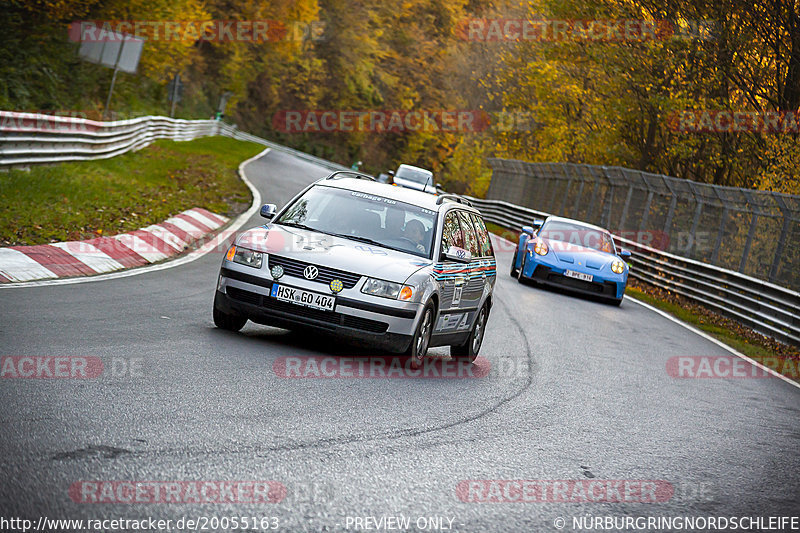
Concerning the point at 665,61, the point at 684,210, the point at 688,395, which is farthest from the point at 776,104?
the point at 688,395

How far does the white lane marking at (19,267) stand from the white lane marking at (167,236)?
13.7ft

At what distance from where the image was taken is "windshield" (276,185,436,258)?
922 centimetres

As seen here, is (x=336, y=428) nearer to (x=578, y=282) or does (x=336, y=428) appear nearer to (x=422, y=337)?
(x=422, y=337)

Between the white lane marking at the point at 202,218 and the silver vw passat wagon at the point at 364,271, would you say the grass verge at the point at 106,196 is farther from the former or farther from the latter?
the silver vw passat wagon at the point at 364,271

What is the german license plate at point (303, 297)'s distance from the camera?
8.30 m

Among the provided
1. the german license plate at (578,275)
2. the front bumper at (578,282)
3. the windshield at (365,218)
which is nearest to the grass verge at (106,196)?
the windshield at (365,218)

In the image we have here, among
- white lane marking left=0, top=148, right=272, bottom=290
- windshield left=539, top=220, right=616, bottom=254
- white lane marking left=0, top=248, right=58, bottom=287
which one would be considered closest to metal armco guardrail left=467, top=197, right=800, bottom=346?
windshield left=539, top=220, right=616, bottom=254

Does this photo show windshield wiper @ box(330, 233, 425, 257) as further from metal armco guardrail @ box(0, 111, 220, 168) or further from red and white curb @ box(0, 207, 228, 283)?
metal armco guardrail @ box(0, 111, 220, 168)

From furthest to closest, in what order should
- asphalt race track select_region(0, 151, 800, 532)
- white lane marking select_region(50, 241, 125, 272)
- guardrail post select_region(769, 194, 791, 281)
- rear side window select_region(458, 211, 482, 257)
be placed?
guardrail post select_region(769, 194, 791, 281)
white lane marking select_region(50, 241, 125, 272)
rear side window select_region(458, 211, 482, 257)
asphalt race track select_region(0, 151, 800, 532)

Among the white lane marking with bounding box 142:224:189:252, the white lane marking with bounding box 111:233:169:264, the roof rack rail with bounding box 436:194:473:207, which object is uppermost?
the roof rack rail with bounding box 436:194:473:207

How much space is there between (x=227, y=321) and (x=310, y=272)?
104cm

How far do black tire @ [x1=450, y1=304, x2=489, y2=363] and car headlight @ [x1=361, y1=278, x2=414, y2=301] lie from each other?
1.80 metres

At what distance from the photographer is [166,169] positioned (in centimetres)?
2586

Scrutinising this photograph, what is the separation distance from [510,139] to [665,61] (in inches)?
886
